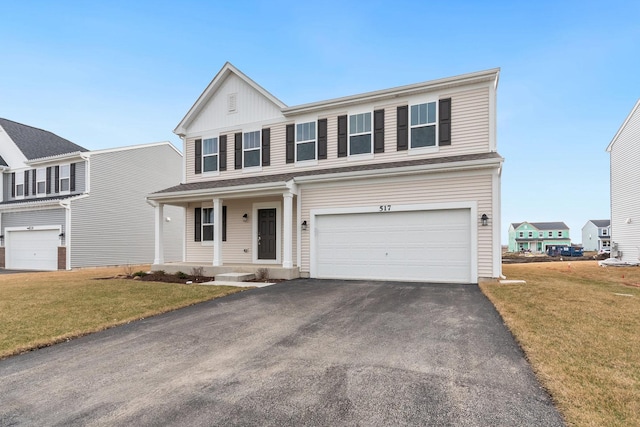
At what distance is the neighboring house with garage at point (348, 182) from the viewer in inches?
399

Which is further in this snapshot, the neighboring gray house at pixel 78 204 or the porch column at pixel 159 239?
the neighboring gray house at pixel 78 204

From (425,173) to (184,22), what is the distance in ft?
43.3

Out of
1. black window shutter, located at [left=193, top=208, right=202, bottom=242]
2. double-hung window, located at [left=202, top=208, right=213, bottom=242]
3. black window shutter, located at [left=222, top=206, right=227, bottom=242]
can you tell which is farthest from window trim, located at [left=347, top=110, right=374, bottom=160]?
black window shutter, located at [left=193, top=208, right=202, bottom=242]

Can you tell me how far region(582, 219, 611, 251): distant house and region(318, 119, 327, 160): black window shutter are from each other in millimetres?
58522

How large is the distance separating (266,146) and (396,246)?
23.4 ft

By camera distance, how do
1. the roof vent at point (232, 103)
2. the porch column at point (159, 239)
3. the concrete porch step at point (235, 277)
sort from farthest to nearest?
the roof vent at point (232, 103) → the porch column at point (159, 239) → the concrete porch step at point (235, 277)

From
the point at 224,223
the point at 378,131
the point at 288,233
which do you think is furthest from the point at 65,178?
the point at 378,131

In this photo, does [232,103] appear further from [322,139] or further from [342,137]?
[342,137]

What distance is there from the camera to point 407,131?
38.9ft

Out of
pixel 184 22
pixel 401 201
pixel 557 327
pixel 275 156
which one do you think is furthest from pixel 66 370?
pixel 184 22

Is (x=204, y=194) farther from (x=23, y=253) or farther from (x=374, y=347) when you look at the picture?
Answer: (x=23, y=253)

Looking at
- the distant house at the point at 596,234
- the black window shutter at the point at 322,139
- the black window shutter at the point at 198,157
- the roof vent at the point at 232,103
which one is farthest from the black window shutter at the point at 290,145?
the distant house at the point at 596,234

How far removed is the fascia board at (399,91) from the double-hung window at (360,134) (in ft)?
1.99

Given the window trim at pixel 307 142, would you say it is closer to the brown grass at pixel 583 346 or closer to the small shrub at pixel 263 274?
the small shrub at pixel 263 274
